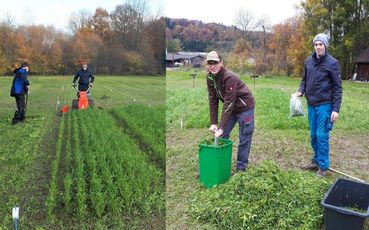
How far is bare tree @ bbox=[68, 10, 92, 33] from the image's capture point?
104 inches

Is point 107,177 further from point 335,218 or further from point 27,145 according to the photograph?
point 335,218

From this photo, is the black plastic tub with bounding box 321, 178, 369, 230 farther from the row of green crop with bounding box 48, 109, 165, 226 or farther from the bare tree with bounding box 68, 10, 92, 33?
the bare tree with bounding box 68, 10, 92, 33

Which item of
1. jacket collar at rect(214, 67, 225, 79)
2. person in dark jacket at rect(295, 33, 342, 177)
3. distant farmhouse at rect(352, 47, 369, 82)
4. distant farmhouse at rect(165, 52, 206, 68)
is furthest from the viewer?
distant farmhouse at rect(352, 47, 369, 82)

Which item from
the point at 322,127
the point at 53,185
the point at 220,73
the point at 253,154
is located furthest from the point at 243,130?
the point at 53,185

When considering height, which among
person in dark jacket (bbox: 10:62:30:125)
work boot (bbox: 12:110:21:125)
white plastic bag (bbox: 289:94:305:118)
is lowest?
white plastic bag (bbox: 289:94:305:118)

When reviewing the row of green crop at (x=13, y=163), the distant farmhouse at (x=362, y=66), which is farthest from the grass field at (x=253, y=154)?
the distant farmhouse at (x=362, y=66)

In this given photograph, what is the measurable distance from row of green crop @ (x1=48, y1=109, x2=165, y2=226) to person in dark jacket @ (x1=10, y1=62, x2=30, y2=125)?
29 centimetres

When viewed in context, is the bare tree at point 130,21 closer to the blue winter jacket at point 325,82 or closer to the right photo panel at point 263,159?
the right photo panel at point 263,159

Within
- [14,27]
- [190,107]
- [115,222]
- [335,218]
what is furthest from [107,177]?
[190,107]

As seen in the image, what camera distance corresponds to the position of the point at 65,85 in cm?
267

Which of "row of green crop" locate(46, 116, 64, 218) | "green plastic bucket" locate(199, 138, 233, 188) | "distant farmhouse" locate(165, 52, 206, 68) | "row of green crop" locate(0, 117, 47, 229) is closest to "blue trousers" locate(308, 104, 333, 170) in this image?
"green plastic bucket" locate(199, 138, 233, 188)

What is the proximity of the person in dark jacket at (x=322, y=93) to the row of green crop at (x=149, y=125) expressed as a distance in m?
2.44

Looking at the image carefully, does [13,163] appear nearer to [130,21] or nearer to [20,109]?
[20,109]

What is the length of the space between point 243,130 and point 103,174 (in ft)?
6.71
